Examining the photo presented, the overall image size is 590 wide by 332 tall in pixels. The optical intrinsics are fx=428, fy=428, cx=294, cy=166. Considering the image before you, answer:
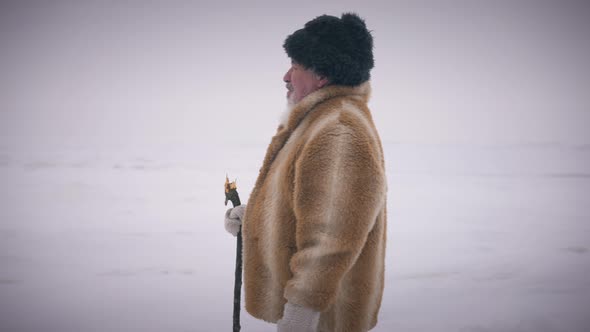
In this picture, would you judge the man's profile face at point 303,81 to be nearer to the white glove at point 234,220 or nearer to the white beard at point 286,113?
the white beard at point 286,113

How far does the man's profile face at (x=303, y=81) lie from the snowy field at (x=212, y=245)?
1.37 metres

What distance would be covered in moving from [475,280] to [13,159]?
5.02m

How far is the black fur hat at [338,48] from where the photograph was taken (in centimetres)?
85

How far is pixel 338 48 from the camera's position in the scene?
0.86 m

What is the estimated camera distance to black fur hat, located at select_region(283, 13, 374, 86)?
854 mm

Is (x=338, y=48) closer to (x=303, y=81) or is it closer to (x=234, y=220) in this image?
(x=303, y=81)

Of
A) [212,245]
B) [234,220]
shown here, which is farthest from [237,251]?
[212,245]

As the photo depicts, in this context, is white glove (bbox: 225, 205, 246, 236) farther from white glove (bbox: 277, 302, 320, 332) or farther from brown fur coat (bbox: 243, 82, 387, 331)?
white glove (bbox: 277, 302, 320, 332)

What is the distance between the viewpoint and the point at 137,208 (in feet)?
12.3

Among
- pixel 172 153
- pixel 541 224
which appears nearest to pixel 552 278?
pixel 541 224

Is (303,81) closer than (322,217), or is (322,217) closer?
(322,217)

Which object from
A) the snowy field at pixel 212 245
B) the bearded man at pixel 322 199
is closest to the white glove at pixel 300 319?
the bearded man at pixel 322 199

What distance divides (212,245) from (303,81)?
2244mm

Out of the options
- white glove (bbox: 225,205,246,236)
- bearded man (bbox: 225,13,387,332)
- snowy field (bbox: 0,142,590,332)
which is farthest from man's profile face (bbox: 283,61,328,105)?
snowy field (bbox: 0,142,590,332)
